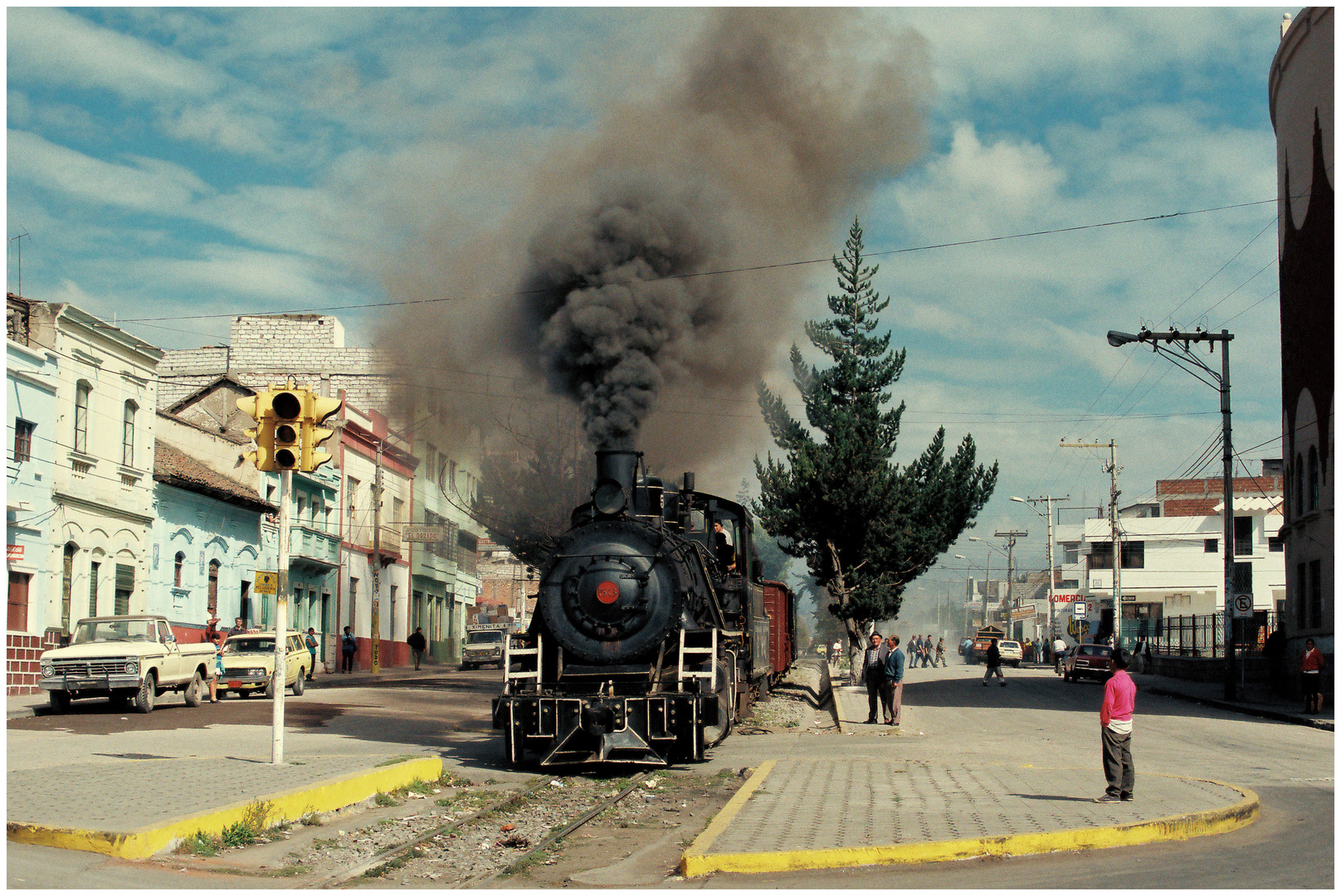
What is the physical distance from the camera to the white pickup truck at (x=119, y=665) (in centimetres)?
2017

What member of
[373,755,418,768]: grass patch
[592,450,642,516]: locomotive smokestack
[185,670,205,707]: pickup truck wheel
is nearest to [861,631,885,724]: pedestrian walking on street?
[592,450,642,516]: locomotive smokestack

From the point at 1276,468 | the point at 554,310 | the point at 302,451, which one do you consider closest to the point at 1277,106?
the point at 554,310

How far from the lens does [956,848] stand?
306 inches

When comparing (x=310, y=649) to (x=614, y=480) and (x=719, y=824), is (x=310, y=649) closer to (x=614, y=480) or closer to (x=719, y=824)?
(x=614, y=480)

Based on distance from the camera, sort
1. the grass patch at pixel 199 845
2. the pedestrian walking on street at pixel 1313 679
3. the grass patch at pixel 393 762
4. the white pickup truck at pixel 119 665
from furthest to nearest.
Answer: the pedestrian walking on street at pixel 1313 679
the white pickup truck at pixel 119 665
the grass patch at pixel 393 762
the grass patch at pixel 199 845

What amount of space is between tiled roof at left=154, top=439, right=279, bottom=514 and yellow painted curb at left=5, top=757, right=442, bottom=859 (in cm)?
2146

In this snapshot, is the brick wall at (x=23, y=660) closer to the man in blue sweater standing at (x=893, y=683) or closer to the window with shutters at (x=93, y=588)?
the window with shutters at (x=93, y=588)

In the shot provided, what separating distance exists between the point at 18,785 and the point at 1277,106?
3144 centimetres

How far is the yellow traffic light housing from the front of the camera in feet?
36.4

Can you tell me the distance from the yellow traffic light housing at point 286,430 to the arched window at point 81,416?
17.4 metres

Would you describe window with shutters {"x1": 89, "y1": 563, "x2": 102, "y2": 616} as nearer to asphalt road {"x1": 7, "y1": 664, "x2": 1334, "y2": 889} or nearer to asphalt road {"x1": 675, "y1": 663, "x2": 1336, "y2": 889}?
asphalt road {"x1": 7, "y1": 664, "x2": 1334, "y2": 889}

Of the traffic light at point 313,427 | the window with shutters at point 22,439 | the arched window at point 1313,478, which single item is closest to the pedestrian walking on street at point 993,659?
the arched window at point 1313,478

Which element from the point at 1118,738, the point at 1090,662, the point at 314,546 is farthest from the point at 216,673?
the point at 1090,662

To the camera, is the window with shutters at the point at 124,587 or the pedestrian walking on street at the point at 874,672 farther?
the window with shutters at the point at 124,587
